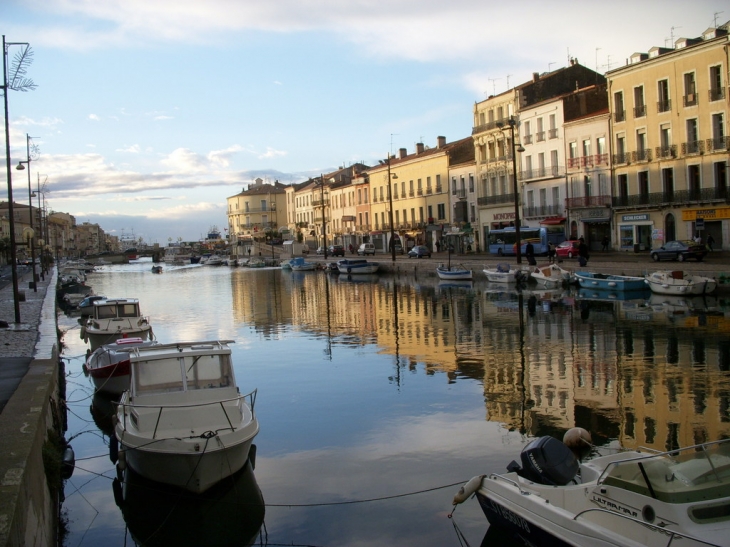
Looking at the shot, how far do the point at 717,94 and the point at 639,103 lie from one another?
716 centimetres

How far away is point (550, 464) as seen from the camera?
9320mm

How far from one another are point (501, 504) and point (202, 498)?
4902 mm

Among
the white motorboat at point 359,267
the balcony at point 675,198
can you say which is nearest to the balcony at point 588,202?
the balcony at point 675,198

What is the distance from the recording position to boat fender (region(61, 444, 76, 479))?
13.2 m

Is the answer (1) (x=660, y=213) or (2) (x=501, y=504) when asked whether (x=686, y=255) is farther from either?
(2) (x=501, y=504)

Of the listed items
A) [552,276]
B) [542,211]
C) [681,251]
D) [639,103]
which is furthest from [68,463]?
[542,211]

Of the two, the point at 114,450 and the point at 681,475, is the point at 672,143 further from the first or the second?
the point at 681,475

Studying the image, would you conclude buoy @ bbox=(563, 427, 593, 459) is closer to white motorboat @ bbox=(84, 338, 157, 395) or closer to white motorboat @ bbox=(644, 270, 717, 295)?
white motorboat @ bbox=(84, 338, 157, 395)

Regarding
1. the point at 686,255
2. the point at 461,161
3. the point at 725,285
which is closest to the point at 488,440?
the point at 725,285

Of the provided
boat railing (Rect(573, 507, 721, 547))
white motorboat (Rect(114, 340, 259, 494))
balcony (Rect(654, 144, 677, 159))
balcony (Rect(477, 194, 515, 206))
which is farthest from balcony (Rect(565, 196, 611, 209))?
boat railing (Rect(573, 507, 721, 547))

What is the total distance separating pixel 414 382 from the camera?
782 inches

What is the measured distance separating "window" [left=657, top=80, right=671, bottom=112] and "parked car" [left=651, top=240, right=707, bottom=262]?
12128 millimetres

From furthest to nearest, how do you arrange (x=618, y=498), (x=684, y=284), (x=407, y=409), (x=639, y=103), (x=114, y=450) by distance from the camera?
(x=639, y=103)
(x=684, y=284)
(x=407, y=409)
(x=114, y=450)
(x=618, y=498)

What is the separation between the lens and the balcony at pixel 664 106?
2005 inches
